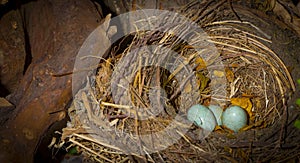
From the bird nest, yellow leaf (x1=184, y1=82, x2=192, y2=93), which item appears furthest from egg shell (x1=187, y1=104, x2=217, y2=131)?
yellow leaf (x1=184, y1=82, x2=192, y2=93)

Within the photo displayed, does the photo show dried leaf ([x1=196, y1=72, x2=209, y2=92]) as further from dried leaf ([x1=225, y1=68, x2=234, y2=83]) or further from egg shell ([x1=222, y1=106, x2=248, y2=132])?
egg shell ([x1=222, y1=106, x2=248, y2=132])

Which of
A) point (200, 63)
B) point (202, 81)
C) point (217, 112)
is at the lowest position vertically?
point (217, 112)

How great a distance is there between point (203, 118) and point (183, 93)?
0.31m

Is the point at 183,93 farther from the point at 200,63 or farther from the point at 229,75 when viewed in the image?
the point at 229,75

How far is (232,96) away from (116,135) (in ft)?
3.05

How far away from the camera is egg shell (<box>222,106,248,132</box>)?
57.9 inches

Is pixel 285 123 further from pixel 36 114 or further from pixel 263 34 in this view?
pixel 36 114

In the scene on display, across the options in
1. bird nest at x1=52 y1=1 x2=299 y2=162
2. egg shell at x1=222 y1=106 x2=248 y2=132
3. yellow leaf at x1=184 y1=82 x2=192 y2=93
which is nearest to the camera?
bird nest at x1=52 y1=1 x2=299 y2=162

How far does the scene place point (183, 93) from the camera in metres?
1.75

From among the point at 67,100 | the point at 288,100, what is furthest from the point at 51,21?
the point at 288,100

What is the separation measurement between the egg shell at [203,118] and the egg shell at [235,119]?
0.26 feet

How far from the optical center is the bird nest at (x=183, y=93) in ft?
4.02

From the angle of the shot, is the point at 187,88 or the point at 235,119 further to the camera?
the point at 187,88

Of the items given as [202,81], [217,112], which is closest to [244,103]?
[217,112]
